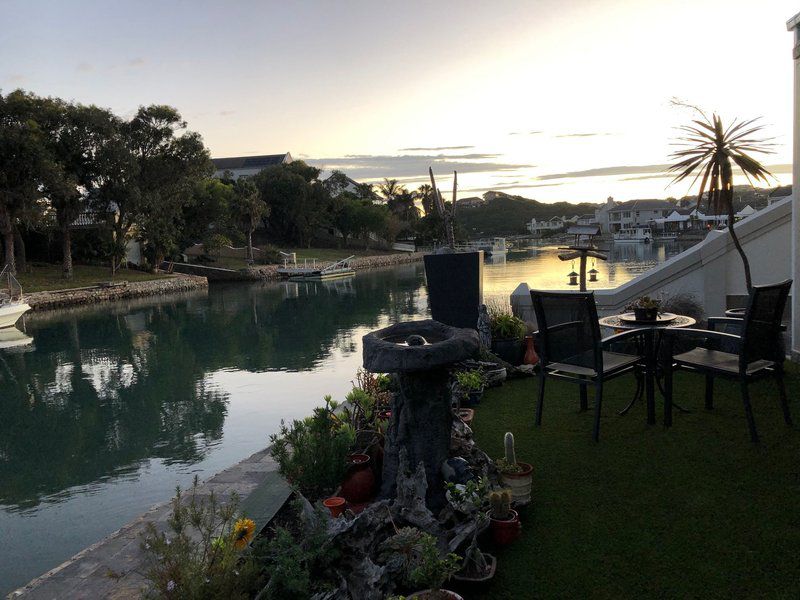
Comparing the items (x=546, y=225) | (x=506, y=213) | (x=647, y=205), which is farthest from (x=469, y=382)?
(x=506, y=213)

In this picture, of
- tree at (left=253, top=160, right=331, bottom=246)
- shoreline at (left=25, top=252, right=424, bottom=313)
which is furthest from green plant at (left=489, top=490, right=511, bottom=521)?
tree at (left=253, top=160, right=331, bottom=246)

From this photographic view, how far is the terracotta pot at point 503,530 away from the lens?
2.94 meters

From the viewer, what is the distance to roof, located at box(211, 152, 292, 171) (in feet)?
280

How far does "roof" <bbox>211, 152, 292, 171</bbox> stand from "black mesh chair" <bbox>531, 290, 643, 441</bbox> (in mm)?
84086

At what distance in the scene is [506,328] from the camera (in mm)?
6891

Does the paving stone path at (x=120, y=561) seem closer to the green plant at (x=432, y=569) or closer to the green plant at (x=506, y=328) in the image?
A: the green plant at (x=432, y=569)

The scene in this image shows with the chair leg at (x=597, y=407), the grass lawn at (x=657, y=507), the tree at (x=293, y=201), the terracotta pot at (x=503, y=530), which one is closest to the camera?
the grass lawn at (x=657, y=507)

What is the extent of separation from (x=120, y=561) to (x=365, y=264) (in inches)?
1953

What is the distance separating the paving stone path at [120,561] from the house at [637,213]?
329 ft

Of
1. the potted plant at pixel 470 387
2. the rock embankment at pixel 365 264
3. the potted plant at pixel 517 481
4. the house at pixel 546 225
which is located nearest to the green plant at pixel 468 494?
the potted plant at pixel 517 481

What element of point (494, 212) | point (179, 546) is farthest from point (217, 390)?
point (494, 212)

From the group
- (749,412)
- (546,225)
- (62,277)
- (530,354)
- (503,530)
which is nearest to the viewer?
(503,530)

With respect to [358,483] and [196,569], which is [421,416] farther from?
[196,569]

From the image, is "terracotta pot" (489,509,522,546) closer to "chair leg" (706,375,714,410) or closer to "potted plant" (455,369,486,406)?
"potted plant" (455,369,486,406)
